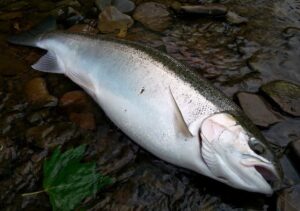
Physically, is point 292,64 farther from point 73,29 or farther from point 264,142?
point 73,29

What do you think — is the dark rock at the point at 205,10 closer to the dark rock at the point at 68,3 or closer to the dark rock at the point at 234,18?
the dark rock at the point at 234,18

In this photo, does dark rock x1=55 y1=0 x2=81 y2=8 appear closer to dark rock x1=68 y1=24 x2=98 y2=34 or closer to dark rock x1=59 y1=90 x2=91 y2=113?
dark rock x1=68 y1=24 x2=98 y2=34

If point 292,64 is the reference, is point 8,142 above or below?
below

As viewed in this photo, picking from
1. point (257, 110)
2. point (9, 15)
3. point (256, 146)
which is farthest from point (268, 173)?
point (9, 15)

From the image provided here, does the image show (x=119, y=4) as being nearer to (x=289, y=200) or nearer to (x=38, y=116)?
(x=38, y=116)

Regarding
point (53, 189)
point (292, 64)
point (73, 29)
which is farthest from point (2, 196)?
point (292, 64)

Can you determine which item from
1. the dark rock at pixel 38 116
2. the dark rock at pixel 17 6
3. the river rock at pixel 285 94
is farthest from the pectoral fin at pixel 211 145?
the dark rock at pixel 17 6
